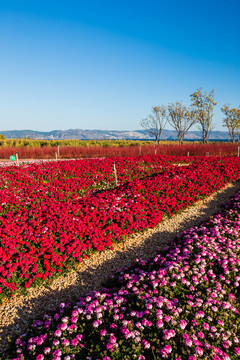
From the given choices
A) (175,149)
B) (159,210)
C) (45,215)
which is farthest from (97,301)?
(175,149)

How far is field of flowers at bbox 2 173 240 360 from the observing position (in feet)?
10.6

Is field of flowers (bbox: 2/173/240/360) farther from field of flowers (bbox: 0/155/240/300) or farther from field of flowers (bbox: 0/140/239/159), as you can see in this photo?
field of flowers (bbox: 0/140/239/159)

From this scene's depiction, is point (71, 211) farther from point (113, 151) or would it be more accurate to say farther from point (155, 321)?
point (113, 151)

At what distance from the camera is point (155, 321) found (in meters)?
3.64

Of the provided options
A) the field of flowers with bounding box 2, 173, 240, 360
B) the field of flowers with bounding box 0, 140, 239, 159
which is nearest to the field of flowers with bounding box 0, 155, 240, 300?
the field of flowers with bounding box 2, 173, 240, 360

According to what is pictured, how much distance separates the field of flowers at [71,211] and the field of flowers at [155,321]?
4.83 ft

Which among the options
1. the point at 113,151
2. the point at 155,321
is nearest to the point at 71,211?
the point at 155,321

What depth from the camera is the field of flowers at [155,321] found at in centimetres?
324

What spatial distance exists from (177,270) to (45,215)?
195 inches

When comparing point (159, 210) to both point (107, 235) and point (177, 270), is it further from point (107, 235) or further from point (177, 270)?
point (177, 270)

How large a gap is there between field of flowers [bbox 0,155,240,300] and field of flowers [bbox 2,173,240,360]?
147 centimetres

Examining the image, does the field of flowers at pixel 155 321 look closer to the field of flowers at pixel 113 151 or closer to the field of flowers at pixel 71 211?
the field of flowers at pixel 71 211

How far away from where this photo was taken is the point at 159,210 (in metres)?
9.83

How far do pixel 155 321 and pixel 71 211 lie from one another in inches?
218
